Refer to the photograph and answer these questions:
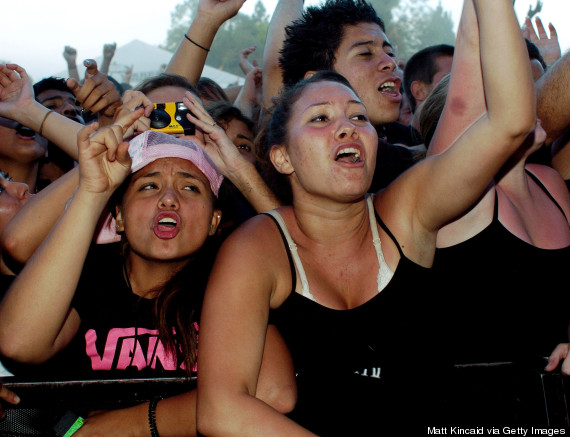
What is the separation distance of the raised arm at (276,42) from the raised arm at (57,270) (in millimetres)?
1665

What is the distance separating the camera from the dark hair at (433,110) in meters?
2.34

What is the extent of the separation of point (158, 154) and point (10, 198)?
79 cm

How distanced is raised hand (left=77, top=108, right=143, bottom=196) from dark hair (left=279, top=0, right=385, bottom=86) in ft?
5.08

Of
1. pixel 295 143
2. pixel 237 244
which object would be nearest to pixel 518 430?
pixel 237 244

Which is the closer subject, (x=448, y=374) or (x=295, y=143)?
(x=448, y=374)

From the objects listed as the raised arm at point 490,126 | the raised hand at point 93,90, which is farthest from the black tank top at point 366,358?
the raised hand at point 93,90

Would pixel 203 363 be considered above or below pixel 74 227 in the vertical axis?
below

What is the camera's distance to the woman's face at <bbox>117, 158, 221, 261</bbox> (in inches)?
89.8

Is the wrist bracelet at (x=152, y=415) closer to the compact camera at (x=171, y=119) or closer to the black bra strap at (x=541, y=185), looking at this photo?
the compact camera at (x=171, y=119)

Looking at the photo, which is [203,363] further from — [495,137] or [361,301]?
[495,137]

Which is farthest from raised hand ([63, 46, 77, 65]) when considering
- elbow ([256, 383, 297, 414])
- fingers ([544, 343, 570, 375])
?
fingers ([544, 343, 570, 375])

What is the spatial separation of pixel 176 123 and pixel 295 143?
0.68m

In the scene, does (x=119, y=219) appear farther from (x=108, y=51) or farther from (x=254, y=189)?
(x=108, y=51)

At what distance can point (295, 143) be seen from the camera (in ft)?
7.40
